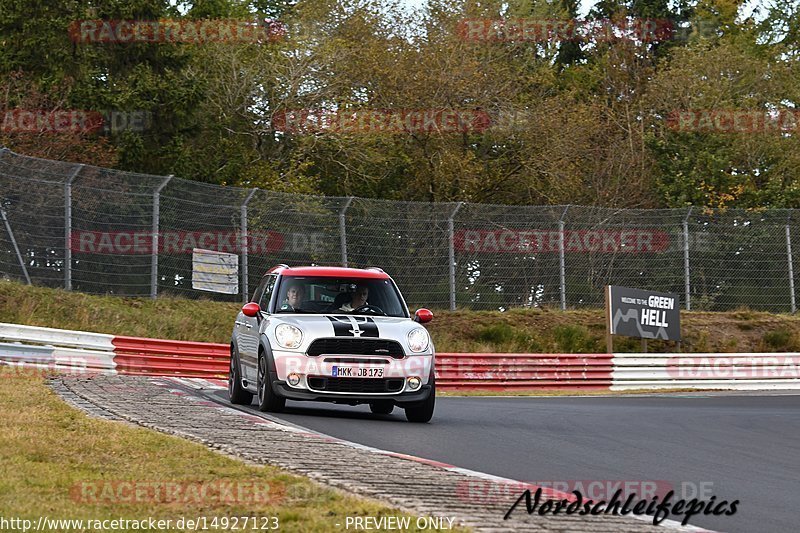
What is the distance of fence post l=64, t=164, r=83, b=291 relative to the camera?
23.7m

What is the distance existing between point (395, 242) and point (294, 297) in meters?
13.3

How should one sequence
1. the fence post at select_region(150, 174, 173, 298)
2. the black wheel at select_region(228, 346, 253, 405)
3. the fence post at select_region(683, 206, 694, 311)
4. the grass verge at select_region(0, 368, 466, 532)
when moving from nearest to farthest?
the grass verge at select_region(0, 368, 466, 532) < the black wheel at select_region(228, 346, 253, 405) < the fence post at select_region(150, 174, 173, 298) < the fence post at select_region(683, 206, 694, 311)

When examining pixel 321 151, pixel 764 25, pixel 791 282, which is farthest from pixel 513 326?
pixel 764 25

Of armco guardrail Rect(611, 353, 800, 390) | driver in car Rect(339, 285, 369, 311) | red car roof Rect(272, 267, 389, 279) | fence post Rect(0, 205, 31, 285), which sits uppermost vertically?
fence post Rect(0, 205, 31, 285)

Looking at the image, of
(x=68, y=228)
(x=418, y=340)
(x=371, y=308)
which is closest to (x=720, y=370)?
(x=68, y=228)

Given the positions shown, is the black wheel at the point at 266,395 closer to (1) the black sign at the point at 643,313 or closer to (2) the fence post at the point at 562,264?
(1) the black sign at the point at 643,313

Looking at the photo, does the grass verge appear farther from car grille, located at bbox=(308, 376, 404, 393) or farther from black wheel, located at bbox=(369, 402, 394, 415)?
black wheel, located at bbox=(369, 402, 394, 415)

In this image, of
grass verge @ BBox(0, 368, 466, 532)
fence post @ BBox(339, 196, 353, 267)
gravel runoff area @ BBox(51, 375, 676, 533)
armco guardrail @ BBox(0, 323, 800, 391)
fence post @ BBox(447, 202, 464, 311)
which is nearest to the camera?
grass verge @ BBox(0, 368, 466, 532)

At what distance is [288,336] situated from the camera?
13.9 meters

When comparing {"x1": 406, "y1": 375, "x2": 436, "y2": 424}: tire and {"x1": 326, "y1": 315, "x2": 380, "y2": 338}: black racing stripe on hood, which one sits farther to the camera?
{"x1": 406, "y1": 375, "x2": 436, "y2": 424}: tire

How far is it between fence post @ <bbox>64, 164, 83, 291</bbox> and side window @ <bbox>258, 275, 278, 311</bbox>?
363 inches

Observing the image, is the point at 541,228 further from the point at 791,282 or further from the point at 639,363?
the point at 791,282

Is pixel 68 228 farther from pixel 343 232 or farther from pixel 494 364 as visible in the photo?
pixel 494 364

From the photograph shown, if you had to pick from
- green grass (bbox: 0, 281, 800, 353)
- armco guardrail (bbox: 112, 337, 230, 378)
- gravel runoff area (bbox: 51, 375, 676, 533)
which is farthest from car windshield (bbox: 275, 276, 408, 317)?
green grass (bbox: 0, 281, 800, 353)
